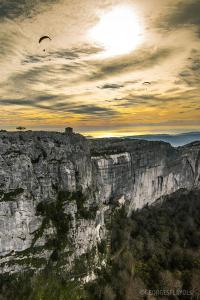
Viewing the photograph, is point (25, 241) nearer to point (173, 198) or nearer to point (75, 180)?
point (75, 180)

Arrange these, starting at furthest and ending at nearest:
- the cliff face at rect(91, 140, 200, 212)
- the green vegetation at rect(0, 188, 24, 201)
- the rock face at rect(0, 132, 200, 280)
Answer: the cliff face at rect(91, 140, 200, 212) → the rock face at rect(0, 132, 200, 280) → the green vegetation at rect(0, 188, 24, 201)

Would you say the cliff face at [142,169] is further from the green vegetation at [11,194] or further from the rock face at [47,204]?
the green vegetation at [11,194]

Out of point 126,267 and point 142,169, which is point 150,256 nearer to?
point 126,267

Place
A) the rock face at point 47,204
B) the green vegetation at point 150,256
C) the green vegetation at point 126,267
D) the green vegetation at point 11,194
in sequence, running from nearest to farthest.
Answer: the green vegetation at point 126,267 < the green vegetation at point 11,194 < the rock face at point 47,204 < the green vegetation at point 150,256

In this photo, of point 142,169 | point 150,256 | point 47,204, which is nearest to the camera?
point 47,204

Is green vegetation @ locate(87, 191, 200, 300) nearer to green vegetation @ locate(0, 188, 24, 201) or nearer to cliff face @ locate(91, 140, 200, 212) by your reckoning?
cliff face @ locate(91, 140, 200, 212)

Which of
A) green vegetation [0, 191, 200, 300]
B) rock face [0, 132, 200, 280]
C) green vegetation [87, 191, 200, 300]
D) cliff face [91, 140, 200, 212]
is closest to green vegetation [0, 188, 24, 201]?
rock face [0, 132, 200, 280]

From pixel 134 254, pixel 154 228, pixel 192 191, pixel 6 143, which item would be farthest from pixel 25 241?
pixel 192 191

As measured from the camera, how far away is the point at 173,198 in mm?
100438

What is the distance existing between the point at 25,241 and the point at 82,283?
1070 centimetres

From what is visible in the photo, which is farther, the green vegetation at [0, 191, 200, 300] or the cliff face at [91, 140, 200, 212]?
the cliff face at [91, 140, 200, 212]

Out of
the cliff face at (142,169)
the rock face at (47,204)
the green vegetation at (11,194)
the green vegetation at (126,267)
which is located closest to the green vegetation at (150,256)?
the green vegetation at (126,267)

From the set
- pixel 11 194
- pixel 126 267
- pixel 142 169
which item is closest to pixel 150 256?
pixel 126 267

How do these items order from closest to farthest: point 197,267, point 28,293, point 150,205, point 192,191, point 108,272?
point 28,293, point 108,272, point 197,267, point 150,205, point 192,191
